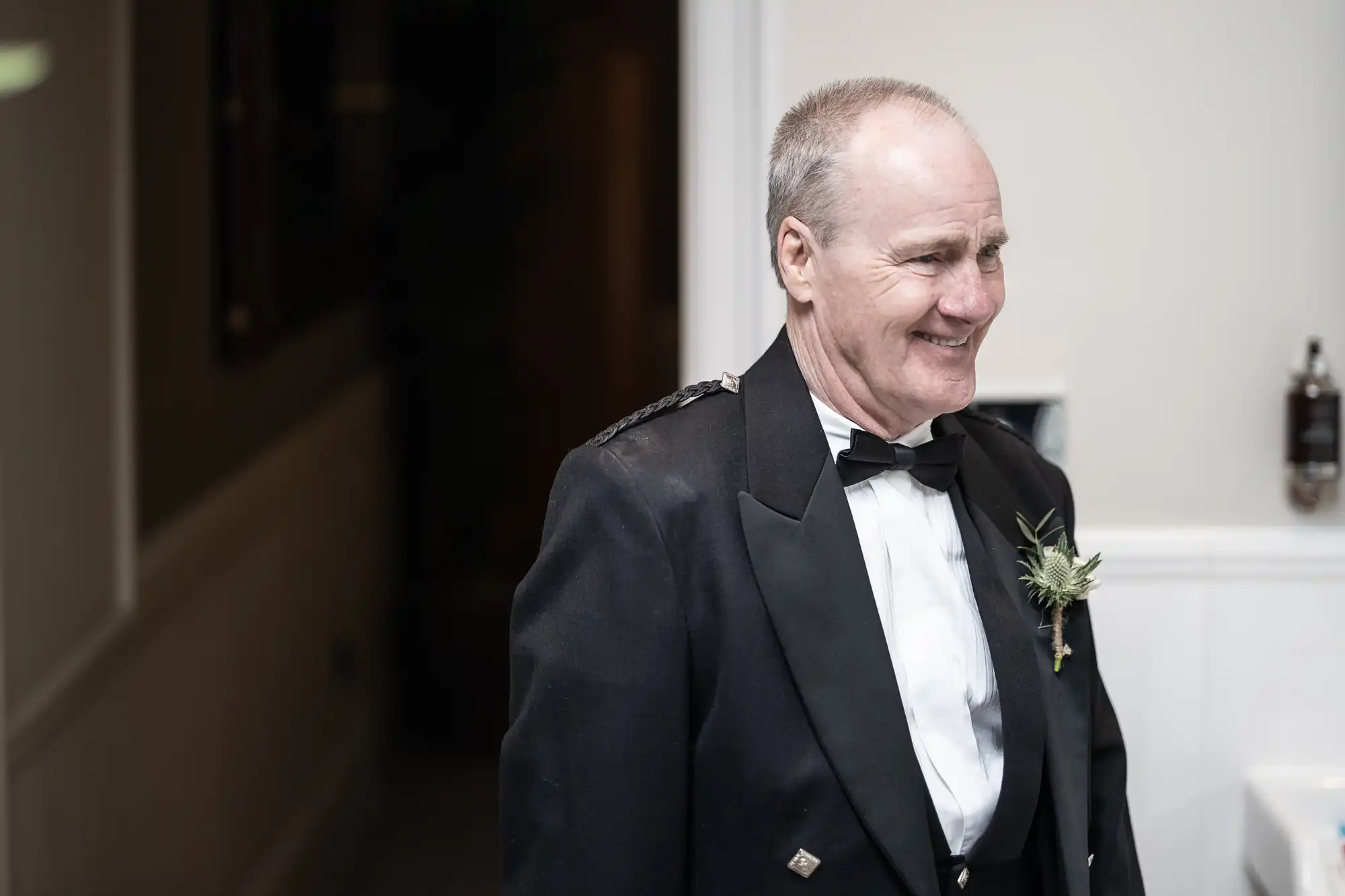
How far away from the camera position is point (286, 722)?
14.5 ft

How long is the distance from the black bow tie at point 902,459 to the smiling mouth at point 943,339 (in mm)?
119

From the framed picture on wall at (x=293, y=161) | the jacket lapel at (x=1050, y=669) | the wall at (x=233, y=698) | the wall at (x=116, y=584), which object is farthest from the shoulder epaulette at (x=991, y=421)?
the framed picture on wall at (x=293, y=161)

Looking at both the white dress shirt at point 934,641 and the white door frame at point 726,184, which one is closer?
the white dress shirt at point 934,641

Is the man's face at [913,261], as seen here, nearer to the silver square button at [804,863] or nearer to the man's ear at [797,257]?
the man's ear at [797,257]

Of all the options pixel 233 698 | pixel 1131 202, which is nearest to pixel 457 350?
pixel 233 698

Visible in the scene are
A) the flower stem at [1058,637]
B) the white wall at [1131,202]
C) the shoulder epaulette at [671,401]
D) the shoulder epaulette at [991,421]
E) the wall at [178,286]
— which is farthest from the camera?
the wall at [178,286]

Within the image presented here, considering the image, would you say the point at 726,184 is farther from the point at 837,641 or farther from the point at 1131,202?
the point at 837,641

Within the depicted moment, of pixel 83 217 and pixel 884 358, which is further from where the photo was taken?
pixel 83 217

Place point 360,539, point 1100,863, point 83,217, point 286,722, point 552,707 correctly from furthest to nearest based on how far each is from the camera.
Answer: point 360,539 → point 286,722 → point 83,217 → point 1100,863 → point 552,707

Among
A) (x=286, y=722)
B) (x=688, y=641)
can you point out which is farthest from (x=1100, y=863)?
(x=286, y=722)

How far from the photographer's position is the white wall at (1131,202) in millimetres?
2355

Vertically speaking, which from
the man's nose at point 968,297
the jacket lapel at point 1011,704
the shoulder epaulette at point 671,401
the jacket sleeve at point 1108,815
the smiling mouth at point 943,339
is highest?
the man's nose at point 968,297

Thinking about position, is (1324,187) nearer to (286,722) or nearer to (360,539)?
(286,722)

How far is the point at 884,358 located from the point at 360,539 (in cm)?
386
